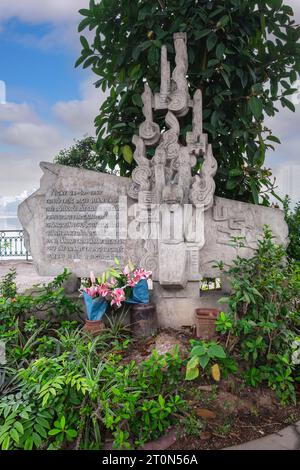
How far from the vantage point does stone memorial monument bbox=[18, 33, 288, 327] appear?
148 inches

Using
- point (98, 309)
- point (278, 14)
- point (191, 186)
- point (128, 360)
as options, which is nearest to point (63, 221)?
point (98, 309)

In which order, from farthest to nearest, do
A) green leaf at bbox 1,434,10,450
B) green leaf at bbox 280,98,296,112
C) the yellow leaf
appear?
green leaf at bbox 280,98,296,112
the yellow leaf
green leaf at bbox 1,434,10,450

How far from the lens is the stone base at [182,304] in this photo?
3.84m

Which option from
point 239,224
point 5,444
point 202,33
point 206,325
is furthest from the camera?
point 202,33

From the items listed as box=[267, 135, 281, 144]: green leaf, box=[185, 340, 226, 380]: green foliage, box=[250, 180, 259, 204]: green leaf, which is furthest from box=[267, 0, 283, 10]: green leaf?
box=[185, 340, 226, 380]: green foliage

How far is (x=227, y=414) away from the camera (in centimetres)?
246

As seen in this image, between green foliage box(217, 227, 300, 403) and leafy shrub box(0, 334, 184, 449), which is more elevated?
green foliage box(217, 227, 300, 403)

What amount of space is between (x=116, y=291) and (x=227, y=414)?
153cm

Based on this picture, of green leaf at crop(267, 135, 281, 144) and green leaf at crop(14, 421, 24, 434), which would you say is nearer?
green leaf at crop(14, 421, 24, 434)

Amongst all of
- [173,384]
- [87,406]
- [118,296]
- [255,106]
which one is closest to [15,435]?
[87,406]

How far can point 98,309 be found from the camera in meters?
3.71

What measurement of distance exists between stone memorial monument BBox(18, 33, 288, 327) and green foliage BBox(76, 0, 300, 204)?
0.41 metres

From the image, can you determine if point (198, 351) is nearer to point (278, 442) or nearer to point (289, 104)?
point (278, 442)

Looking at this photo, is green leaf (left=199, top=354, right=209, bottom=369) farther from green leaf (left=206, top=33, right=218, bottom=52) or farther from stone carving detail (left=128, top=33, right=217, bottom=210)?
green leaf (left=206, top=33, right=218, bottom=52)
